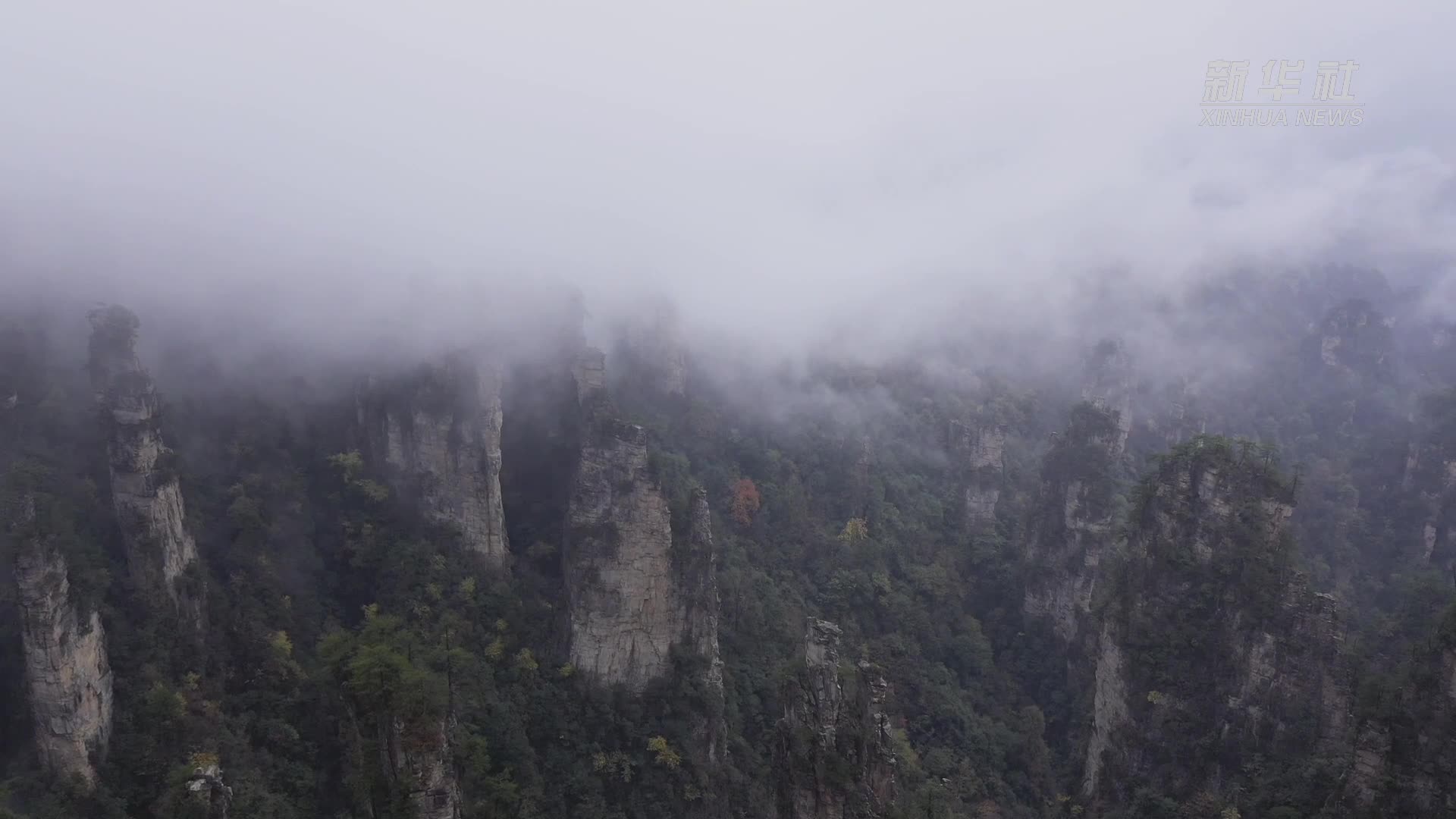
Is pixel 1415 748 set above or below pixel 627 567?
above

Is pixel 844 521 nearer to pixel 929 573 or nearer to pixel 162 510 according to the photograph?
pixel 929 573

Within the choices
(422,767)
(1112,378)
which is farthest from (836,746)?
(1112,378)

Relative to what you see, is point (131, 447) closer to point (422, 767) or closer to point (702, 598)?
point (422, 767)

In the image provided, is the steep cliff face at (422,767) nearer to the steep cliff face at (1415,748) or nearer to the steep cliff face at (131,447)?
the steep cliff face at (131,447)

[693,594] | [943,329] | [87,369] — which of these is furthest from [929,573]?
[87,369]

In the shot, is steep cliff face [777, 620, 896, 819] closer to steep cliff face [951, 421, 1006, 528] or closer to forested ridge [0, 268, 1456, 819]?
forested ridge [0, 268, 1456, 819]

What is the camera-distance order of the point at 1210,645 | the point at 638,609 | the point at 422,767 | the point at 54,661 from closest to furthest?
the point at 422,767
the point at 54,661
the point at 1210,645
the point at 638,609

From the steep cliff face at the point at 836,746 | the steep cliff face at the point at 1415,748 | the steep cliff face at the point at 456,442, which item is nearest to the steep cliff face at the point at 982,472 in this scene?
the steep cliff face at the point at 456,442
